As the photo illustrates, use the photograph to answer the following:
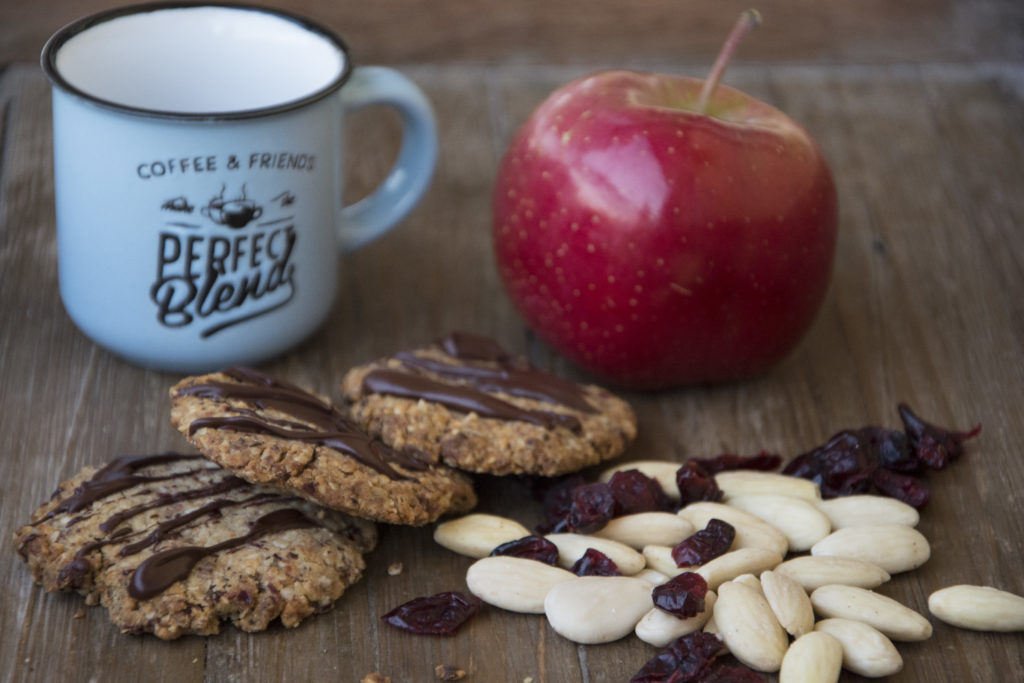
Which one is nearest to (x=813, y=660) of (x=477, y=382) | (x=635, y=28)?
(x=477, y=382)

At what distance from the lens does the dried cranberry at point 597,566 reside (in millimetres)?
912

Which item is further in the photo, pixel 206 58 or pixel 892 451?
pixel 206 58

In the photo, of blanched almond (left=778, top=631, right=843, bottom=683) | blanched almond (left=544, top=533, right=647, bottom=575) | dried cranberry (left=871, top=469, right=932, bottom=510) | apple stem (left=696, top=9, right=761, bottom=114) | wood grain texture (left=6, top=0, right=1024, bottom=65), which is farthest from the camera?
wood grain texture (left=6, top=0, right=1024, bottom=65)

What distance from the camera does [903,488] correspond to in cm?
102

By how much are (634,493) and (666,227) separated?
0.25 metres

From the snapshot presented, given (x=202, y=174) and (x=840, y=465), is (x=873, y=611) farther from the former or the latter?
(x=202, y=174)

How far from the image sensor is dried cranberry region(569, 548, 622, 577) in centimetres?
91

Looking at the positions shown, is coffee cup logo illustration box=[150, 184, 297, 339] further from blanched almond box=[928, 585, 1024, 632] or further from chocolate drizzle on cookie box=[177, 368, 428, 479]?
blanched almond box=[928, 585, 1024, 632]

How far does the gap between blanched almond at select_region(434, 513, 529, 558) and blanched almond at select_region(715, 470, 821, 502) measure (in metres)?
0.19

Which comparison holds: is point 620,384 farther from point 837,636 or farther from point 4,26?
point 4,26

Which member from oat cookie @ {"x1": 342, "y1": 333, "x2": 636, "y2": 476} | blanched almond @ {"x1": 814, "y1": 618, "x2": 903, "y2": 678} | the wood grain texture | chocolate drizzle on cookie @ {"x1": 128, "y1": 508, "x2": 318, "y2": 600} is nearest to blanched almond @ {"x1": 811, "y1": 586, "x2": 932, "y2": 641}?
blanched almond @ {"x1": 814, "y1": 618, "x2": 903, "y2": 678}

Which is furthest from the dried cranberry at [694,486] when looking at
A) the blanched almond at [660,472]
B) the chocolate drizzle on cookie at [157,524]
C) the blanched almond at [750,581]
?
the chocolate drizzle on cookie at [157,524]

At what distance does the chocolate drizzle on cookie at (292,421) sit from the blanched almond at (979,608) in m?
0.41

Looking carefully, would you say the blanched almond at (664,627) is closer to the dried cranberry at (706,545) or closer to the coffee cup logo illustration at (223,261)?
the dried cranberry at (706,545)
